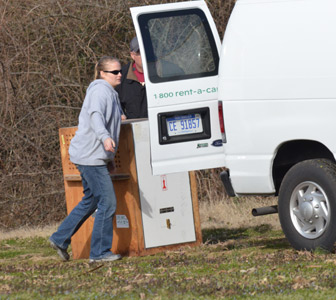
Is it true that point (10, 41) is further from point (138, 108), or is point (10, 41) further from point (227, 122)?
point (227, 122)

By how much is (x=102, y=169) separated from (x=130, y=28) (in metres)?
5.82

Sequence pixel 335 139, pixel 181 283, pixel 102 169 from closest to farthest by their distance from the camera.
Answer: pixel 181 283 < pixel 335 139 < pixel 102 169

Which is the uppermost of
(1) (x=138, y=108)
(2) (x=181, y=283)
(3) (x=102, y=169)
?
(1) (x=138, y=108)

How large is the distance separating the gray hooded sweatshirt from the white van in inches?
16.4

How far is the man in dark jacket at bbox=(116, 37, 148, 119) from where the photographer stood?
8.95 m

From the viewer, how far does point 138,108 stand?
8.98 metres

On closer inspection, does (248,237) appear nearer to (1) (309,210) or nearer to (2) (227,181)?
(2) (227,181)

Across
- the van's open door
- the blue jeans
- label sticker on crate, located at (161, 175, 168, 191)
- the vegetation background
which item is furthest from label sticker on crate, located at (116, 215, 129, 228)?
the vegetation background

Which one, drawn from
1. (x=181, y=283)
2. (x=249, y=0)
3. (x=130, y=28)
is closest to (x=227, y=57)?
(x=249, y=0)

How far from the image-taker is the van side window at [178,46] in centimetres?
803

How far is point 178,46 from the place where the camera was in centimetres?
812

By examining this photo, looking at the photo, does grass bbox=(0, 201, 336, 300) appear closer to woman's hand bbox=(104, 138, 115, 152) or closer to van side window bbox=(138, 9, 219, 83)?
woman's hand bbox=(104, 138, 115, 152)

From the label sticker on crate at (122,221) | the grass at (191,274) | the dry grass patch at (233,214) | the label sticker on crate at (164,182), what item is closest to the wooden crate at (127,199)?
the label sticker on crate at (122,221)

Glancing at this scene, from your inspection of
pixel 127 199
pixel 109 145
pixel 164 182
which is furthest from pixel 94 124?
pixel 164 182
